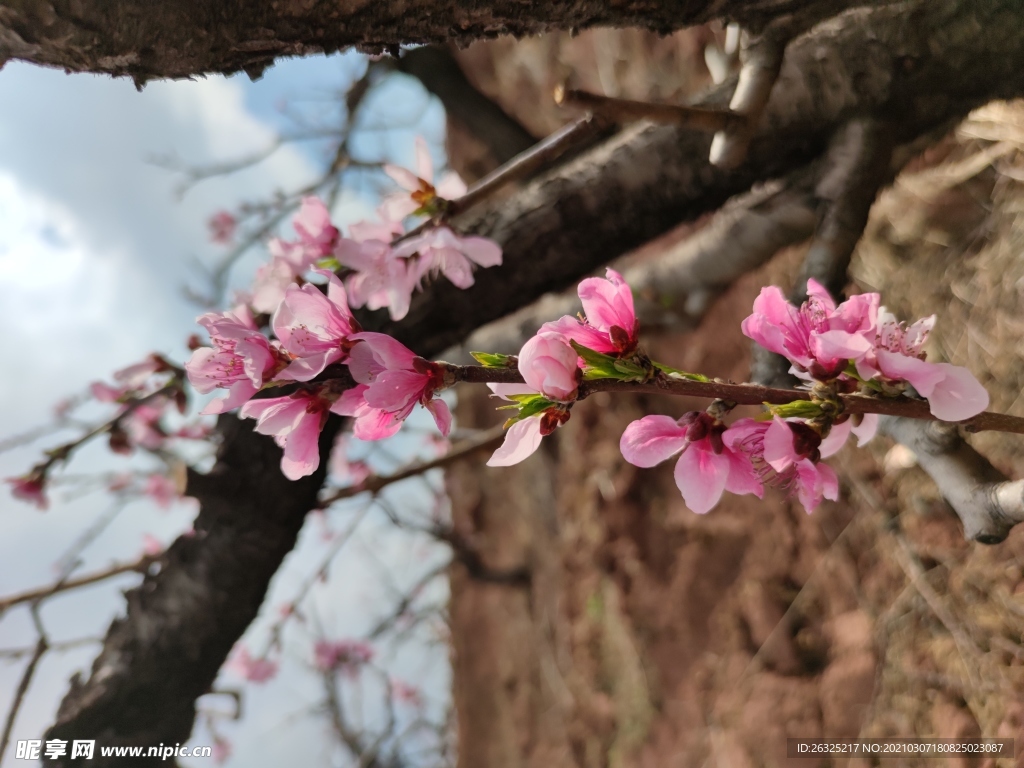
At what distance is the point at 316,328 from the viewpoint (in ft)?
1.75

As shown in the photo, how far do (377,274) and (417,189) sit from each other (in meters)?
0.14

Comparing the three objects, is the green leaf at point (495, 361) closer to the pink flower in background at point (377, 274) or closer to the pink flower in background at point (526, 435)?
the pink flower in background at point (526, 435)

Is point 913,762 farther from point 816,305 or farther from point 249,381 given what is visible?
point 249,381

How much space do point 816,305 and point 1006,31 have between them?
2.12 ft

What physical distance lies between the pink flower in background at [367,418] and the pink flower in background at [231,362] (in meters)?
0.07

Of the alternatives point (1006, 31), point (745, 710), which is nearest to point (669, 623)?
point (745, 710)

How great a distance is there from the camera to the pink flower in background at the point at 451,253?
0.74m

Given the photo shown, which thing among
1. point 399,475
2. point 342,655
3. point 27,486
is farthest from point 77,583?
point 342,655

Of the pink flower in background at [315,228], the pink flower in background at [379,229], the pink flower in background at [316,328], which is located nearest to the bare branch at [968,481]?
the pink flower in background at [316,328]

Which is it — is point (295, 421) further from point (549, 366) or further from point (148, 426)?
point (148, 426)

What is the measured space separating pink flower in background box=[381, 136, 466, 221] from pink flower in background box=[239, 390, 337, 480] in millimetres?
360

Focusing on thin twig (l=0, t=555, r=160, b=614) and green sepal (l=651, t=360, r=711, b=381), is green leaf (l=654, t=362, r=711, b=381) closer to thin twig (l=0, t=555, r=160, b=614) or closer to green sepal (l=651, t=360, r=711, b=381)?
green sepal (l=651, t=360, r=711, b=381)

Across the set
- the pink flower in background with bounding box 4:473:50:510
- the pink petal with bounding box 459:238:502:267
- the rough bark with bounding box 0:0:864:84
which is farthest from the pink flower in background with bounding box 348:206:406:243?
the pink flower in background with bounding box 4:473:50:510

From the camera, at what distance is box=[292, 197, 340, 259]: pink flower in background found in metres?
0.84
